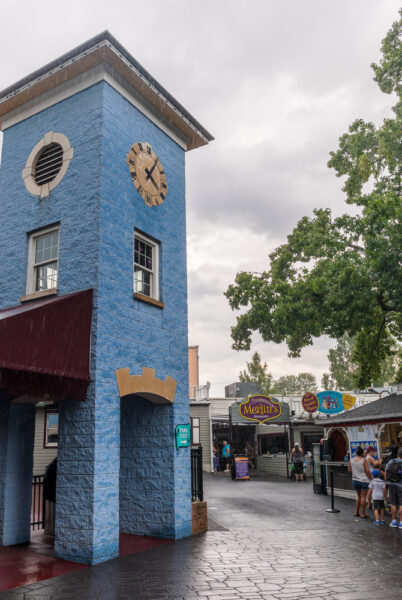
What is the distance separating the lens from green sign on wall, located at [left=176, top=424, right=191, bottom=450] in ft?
33.4

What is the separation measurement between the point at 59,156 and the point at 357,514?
11.3 metres

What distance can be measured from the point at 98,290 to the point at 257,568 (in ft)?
17.3

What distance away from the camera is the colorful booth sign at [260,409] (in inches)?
830

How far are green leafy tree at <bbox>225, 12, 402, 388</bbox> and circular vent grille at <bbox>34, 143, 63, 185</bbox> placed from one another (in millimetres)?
11009

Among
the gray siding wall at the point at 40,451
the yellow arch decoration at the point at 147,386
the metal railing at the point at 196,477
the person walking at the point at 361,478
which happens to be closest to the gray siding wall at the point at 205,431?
the gray siding wall at the point at 40,451

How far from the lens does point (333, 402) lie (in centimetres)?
2070

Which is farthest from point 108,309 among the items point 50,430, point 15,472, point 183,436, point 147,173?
point 50,430

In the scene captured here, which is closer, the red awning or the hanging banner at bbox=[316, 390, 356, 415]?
the red awning

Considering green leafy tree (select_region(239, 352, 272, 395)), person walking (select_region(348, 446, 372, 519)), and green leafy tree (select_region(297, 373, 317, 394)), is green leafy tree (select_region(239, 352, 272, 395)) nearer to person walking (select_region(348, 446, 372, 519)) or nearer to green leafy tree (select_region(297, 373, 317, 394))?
green leafy tree (select_region(297, 373, 317, 394))

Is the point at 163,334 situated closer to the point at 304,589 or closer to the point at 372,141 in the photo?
the point at 304,589

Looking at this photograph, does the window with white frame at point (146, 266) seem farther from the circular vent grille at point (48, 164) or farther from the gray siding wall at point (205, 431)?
the gray siding wall at point (205, 431)

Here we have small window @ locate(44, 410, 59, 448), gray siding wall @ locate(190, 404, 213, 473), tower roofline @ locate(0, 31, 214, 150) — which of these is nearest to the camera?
tower roofline @ locate(0, 31, 214, 150)

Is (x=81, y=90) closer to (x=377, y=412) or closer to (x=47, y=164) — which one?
(x=47, y=164)

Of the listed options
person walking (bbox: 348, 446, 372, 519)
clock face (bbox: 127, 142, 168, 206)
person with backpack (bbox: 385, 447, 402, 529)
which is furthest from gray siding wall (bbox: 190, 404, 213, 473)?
clock face (bbox: 127, 142, 168, 206)
